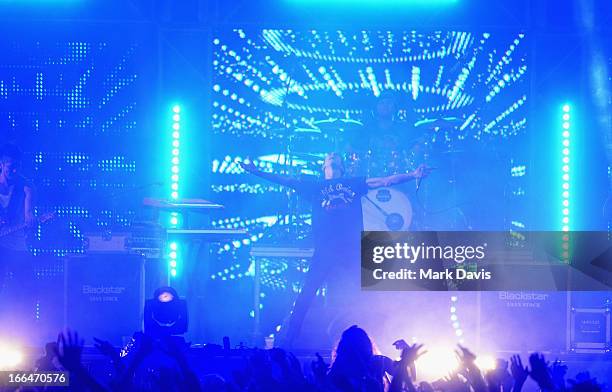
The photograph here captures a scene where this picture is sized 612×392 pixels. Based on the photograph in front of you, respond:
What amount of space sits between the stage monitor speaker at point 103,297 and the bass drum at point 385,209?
200 cm

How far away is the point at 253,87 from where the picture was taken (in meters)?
6.85

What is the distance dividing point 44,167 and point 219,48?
6.30 ft

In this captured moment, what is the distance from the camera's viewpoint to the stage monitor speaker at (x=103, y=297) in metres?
6.00

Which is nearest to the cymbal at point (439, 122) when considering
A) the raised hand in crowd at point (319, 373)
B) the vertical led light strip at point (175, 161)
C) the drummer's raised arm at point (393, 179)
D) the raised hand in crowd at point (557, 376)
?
the drummer's raised arm at point (393, 179)

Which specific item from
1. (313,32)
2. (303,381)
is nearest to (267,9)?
(313,32)

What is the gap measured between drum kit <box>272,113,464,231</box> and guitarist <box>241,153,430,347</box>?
12.4 inches

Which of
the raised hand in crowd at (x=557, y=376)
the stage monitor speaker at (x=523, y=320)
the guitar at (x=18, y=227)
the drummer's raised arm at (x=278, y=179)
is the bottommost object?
the stage monitor speaker at (x=523, y=320)

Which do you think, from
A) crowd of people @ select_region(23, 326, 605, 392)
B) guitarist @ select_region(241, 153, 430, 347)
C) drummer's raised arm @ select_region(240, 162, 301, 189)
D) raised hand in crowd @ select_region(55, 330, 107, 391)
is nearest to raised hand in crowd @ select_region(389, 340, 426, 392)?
crowd of people @ select_region(23, 326, 605, 392)

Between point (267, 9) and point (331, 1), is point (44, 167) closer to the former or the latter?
point (267, 9)

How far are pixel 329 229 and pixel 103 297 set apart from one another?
190 centimetres

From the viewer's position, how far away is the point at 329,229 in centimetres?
630

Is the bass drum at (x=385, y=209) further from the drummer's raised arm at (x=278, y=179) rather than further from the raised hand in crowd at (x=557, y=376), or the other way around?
the raised hand in crowd at (x=557, y=376)

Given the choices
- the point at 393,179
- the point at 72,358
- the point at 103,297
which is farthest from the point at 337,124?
the point at 72,358

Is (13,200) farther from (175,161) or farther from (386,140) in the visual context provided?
(386,140)
